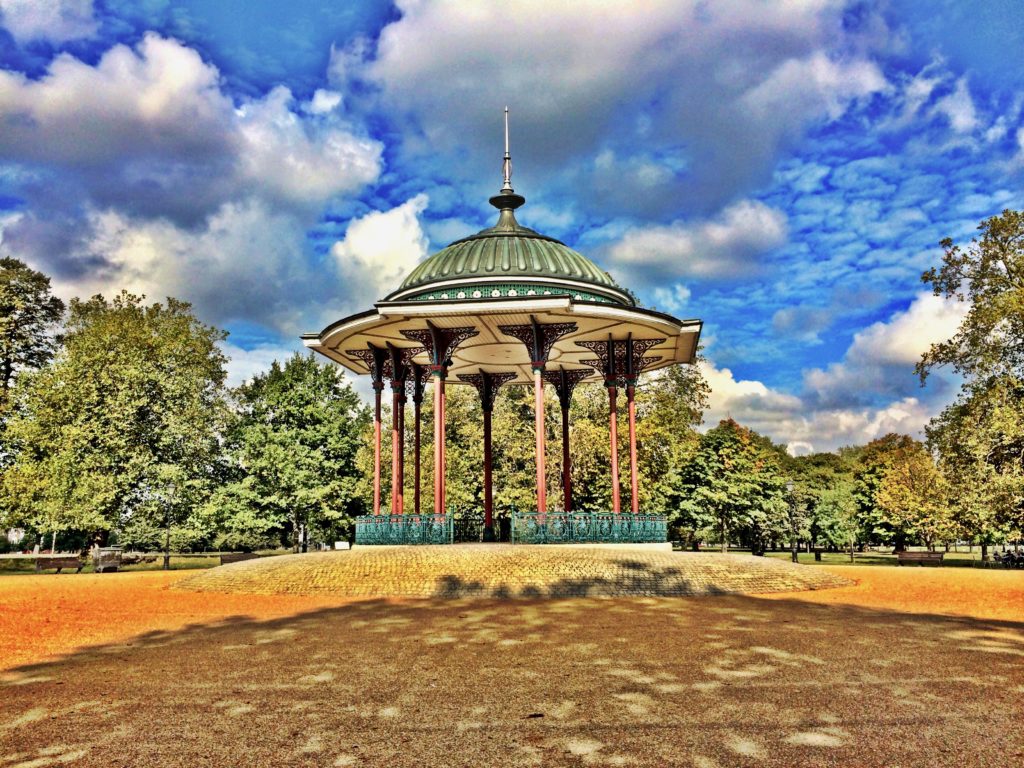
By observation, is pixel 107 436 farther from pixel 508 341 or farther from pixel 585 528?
pixel 585 528

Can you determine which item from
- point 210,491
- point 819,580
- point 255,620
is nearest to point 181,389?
point 210,491

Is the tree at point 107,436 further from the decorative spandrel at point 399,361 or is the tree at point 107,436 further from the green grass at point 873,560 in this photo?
the green grass at point 873,560

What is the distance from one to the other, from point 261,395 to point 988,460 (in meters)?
38.3

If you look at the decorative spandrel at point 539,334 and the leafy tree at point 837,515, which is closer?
the decorative spandrel at point 539,334

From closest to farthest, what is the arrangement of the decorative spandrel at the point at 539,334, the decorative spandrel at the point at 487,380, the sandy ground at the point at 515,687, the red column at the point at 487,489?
the sandy ground at the point at 515,687, the decorative spandrel at the point at 539,334, the red column at the point at 487,489, the decorative spandrel at the point at 487,380

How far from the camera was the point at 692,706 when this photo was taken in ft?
20.9

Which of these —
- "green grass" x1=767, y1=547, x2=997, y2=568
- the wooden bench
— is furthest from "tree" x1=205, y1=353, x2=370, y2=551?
the wooden bench

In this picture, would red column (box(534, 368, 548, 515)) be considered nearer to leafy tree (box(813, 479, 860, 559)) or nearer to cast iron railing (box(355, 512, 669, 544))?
cast iron railing (box(355, 512, 669, 544))

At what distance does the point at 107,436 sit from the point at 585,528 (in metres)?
21.9

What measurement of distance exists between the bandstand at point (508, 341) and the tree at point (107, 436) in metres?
11.6

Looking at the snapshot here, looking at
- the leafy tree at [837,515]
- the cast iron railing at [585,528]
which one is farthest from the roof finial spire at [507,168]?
the leafy tree at [837,515]

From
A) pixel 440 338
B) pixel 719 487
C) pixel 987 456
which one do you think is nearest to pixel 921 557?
pixel 987 456

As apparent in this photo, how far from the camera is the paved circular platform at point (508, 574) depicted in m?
15.8

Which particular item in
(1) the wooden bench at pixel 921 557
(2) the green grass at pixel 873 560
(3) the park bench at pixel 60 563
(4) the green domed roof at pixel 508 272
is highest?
(4) the green domed roof at pixel 508 272
